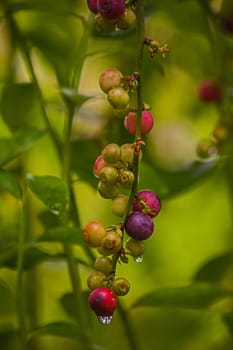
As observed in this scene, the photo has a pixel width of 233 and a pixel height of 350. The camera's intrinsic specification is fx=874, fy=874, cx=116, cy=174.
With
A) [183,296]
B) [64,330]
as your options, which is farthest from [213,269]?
[64,330]

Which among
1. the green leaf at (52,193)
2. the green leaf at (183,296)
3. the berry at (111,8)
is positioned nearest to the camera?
the berry at (111,8)

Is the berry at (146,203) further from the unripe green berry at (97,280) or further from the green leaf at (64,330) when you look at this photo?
the green leaf at (64,330)

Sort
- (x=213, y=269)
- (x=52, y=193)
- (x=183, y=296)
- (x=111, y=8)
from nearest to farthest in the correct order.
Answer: (x=111, y=8) < (x=52, y=193) < (x=183, y=296) < (x=213, y=269)

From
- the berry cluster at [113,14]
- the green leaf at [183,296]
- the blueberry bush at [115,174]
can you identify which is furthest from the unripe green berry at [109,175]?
the green leaf at [183,296]

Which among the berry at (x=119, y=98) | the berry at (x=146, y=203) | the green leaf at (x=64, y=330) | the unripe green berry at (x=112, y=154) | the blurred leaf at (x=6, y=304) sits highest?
the berry at (x=119, y=98)

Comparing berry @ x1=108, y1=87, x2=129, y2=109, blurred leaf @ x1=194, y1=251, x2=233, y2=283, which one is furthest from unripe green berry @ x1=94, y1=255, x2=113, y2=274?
blurred leaf @ x1=194, y1=251, x2=233, y2=283

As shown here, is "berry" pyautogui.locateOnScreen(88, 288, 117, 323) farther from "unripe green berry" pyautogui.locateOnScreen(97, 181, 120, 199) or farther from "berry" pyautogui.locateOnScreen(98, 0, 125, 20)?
"berry" pyautogui.locateOnScreen(98, 0, 125, 20)

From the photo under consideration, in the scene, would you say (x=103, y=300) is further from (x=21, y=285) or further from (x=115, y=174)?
(x=21, y=285)

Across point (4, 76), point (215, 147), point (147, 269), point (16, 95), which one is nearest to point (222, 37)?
point (215, 147)

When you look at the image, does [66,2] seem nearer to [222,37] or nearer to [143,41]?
[222,37]
